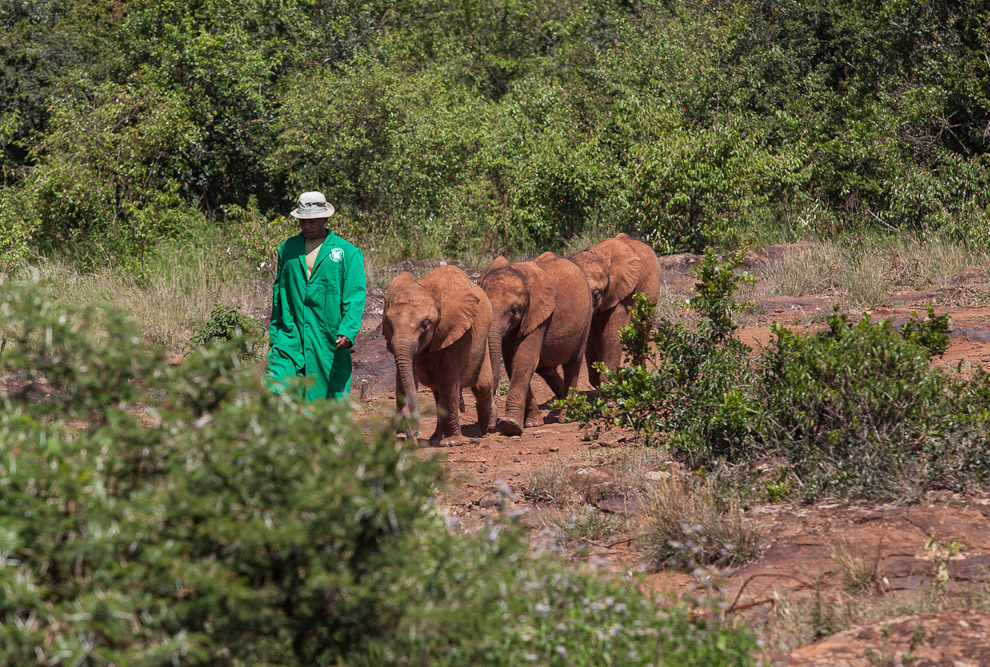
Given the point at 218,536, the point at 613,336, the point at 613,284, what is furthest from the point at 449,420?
the point at 218,536

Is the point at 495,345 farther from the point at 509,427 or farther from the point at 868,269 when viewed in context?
the point at 868,269

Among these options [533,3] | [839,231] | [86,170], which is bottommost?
[839,231]

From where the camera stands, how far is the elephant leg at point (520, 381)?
9727 millimetres

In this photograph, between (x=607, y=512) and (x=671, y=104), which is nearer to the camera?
(x=607, y=512)

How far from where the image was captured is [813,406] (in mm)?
6793

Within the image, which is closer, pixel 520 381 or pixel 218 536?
pixel 218 536

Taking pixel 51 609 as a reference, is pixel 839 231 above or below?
below

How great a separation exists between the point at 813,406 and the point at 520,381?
3.50m

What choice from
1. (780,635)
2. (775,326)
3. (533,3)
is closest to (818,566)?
(780,635)

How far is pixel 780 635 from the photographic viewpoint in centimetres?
461

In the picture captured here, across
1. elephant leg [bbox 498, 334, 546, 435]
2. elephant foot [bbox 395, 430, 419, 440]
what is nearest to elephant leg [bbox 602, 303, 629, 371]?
elephant leg [bbox 498, 334, 546, 435]

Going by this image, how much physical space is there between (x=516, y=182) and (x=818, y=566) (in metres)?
12.1

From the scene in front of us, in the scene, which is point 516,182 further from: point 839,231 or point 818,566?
point 818,566

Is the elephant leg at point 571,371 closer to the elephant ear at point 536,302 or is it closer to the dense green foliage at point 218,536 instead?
the elephant ear at point 536,302
